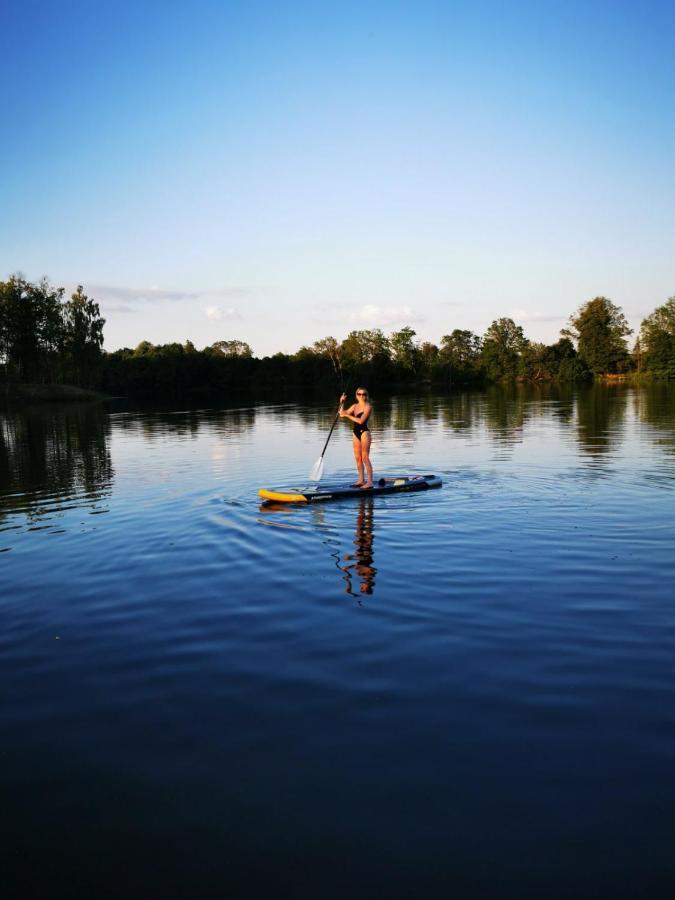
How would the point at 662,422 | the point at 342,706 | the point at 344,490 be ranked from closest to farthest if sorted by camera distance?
the point at 342,706
the point at 344,490
the point at 662,422

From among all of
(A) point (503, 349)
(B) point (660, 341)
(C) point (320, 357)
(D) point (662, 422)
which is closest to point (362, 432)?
(D) point (662, 422)

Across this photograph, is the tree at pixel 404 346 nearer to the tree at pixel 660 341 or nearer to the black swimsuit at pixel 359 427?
the tree at pixel 660 341

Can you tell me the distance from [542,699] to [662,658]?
1712 mm

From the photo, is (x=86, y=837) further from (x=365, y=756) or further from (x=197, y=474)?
(x=197, y=474)

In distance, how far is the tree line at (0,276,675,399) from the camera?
320 ft

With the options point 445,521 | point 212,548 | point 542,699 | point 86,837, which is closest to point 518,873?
point 542,699

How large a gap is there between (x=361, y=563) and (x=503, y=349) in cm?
17780

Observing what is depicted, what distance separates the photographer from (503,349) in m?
180

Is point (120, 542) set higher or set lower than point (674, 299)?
lower

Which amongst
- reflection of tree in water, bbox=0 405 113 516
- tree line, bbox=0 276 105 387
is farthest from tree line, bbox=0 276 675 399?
reflection of tree in water, bbox=0 405 113 516

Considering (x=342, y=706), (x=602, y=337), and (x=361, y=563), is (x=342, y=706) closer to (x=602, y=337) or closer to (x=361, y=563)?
(x=361, y=563)

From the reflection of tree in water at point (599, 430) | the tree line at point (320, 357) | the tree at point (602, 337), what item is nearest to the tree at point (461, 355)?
the tree line at point (320, 357)

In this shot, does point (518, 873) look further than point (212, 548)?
No

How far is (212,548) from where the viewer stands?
12.2m
